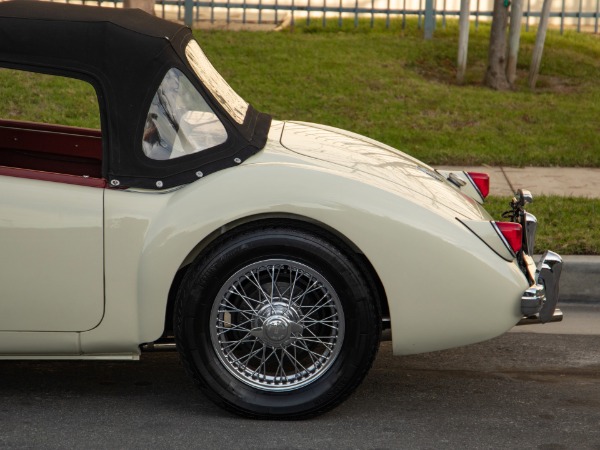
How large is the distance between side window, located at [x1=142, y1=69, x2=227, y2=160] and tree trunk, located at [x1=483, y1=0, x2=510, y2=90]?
7.08 metres

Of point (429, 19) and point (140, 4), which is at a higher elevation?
point (140, 4)

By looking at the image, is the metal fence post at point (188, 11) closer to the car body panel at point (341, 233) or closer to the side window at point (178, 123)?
the side window at point (178, 123)

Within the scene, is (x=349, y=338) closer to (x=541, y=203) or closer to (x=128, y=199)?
(x=128, y=199)

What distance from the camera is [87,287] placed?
14.4ft

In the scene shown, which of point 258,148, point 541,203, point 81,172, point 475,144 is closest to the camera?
point 258,148

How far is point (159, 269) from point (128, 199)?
0.32 m

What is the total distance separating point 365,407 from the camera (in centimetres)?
472

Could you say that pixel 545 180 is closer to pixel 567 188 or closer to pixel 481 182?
pixel 567 188

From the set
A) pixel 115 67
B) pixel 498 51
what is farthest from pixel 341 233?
pixel 498 51

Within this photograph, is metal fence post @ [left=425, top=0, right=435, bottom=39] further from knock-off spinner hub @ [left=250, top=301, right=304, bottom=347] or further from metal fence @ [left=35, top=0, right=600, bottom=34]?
knock-off spinner hub @ [left=250, top=301, right=304, bottom=347]

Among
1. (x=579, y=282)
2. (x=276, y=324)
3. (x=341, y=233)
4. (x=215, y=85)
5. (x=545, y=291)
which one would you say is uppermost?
(x=215, y=85)

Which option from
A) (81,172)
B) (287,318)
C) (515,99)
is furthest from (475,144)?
(287,318)

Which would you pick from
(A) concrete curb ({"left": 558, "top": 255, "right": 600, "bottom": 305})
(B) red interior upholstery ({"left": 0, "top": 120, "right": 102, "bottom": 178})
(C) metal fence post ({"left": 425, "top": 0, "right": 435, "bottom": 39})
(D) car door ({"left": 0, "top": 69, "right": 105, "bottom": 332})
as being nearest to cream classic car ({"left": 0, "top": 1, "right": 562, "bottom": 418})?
(D) car door ({"left": 0, "top": 69, "right": 105, "bottom": 332})

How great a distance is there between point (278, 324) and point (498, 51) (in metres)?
7.36
